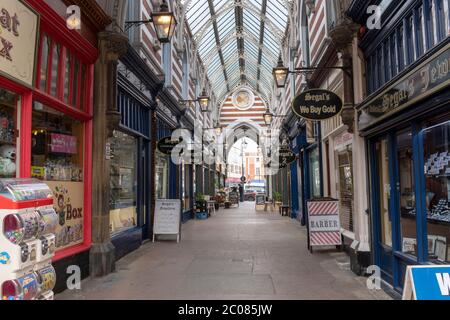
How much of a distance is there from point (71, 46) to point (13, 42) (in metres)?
1.94

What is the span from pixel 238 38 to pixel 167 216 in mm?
21511

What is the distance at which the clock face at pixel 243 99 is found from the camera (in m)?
39.4

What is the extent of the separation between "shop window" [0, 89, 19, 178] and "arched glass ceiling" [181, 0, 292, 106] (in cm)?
1402

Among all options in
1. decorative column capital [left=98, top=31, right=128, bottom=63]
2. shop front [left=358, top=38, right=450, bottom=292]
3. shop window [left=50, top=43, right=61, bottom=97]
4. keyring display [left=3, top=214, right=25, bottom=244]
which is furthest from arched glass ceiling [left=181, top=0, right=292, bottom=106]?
keyring display [left=3, top=214, right=25, bottom=244]

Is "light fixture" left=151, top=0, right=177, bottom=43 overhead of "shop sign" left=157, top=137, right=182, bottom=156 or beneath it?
overhead

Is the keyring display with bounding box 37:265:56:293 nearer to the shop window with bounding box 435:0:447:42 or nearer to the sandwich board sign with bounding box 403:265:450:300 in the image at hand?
the sandwich board sign with bounding box 403:265:450:300

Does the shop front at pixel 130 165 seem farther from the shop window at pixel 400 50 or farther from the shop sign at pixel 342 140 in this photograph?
the shop window at pixel 400 50

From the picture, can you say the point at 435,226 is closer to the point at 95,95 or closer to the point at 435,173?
the point at 435,173

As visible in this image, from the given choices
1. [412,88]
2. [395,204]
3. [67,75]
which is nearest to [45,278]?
[67,75]

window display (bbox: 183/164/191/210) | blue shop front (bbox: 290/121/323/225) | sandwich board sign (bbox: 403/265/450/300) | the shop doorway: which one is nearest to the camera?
sandwich board sign (bbox: 403/265/450/300)

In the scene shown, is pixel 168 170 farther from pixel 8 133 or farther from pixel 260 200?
pixel 260 200

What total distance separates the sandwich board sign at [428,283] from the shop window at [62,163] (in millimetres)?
4904

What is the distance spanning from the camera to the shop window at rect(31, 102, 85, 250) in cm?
575

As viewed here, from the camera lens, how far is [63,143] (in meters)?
6.61
